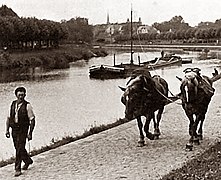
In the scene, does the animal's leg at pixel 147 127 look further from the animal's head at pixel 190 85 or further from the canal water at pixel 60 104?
the canal water at pixel 60 104

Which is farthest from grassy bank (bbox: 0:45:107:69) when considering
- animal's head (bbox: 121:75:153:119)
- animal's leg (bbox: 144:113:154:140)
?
animal's head (bbox: 121:75:153:119)

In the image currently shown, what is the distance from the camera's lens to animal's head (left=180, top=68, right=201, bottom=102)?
10008 millimetres

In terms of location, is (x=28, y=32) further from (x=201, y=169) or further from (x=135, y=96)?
(x=201, y=169)

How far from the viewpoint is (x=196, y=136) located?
10.8m

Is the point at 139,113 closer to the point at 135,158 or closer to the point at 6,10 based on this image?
the point at 135,158

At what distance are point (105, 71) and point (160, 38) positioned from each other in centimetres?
8245

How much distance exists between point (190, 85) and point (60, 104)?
53.6ft

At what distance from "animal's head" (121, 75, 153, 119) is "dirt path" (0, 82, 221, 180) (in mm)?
848

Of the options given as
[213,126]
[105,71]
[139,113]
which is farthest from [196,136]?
[105,71]

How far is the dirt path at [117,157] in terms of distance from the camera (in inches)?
341

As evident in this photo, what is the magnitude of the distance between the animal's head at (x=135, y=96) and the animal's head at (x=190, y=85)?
0.93 metres

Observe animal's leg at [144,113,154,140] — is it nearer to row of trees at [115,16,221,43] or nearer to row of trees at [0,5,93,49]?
row of trees at [0,5,93,49]

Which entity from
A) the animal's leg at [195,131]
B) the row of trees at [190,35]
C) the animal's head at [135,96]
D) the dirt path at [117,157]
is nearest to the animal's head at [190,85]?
the animal's leg at [195,131]

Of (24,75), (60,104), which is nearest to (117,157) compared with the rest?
Answer: (60,104)
